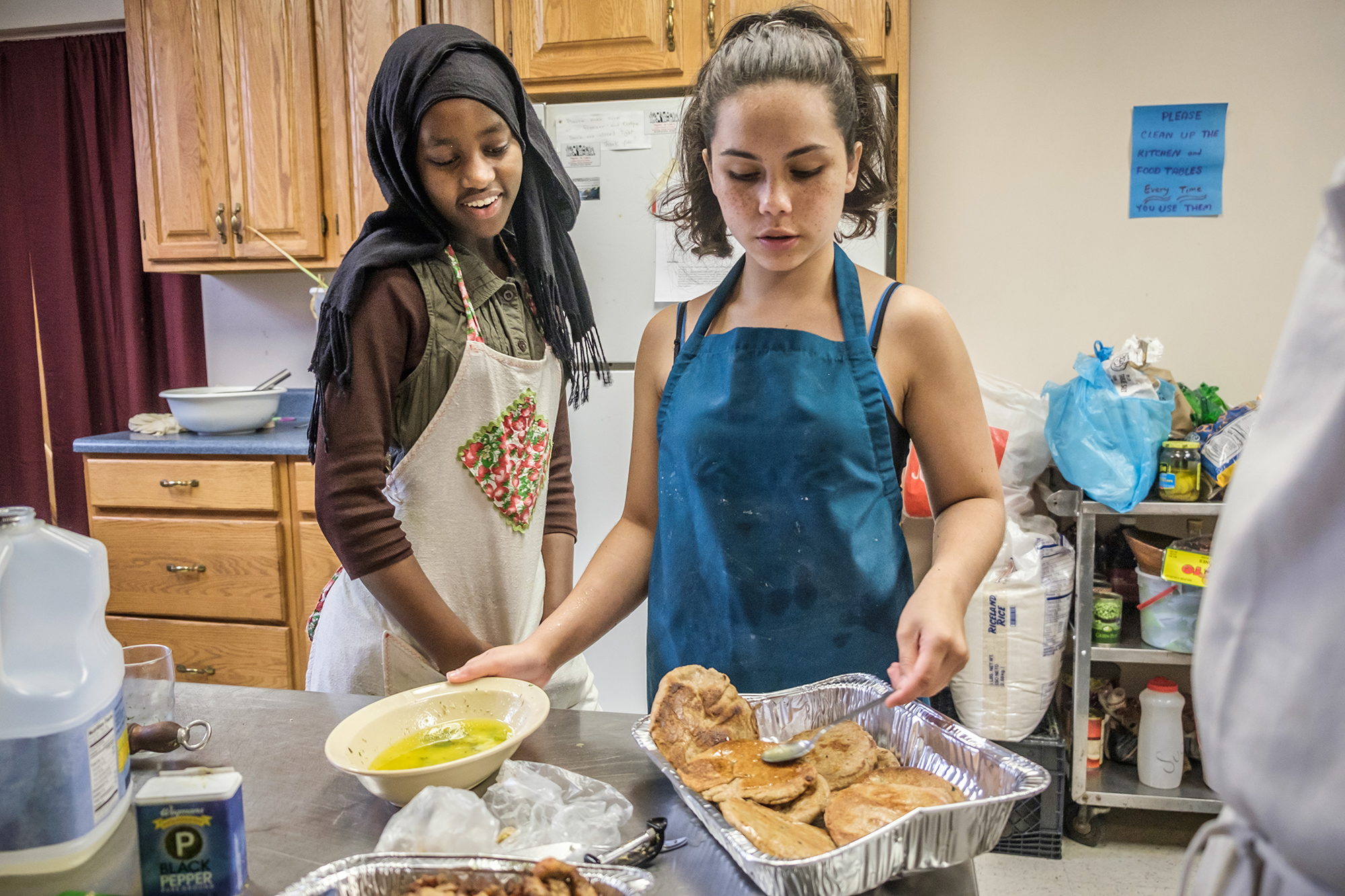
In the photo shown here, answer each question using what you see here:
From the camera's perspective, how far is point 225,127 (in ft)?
9.49

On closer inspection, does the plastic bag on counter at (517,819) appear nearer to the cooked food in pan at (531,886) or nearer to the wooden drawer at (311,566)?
the cooked food in pan at (531,886)

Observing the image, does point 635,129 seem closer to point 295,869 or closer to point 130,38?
point 130,38

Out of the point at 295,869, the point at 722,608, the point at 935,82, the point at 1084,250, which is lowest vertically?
the point at 295,869

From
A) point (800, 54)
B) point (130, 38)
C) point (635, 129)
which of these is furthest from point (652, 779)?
point (130, 38)

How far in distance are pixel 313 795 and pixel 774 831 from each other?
19.4 inches

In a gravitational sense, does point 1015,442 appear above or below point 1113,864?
above

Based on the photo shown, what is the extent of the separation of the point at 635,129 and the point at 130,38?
1.83 m

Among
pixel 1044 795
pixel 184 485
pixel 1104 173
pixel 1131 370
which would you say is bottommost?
pixel 1044 795

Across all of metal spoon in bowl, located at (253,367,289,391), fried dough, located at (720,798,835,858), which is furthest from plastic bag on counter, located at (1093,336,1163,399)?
metal spoon in bowl, located at (253,367,289,391)

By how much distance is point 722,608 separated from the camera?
1115 mm

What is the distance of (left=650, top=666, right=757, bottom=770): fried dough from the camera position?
895 mm

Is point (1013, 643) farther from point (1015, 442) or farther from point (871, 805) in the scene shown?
point (871, 805)

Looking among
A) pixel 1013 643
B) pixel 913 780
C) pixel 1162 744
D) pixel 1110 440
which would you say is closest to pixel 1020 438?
pixel 1110 440

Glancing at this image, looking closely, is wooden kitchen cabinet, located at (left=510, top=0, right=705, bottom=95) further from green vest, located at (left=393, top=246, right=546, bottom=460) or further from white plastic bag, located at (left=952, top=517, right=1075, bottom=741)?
white plastic bag, located at (left=952, top=517, right=1075, bottom=741)
